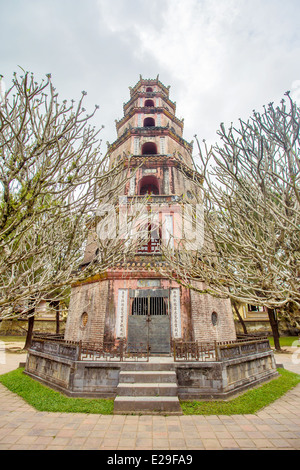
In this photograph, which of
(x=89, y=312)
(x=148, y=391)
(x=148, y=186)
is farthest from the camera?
(x=148, y=186)

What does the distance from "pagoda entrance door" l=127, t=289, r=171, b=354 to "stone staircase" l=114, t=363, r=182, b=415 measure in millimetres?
2524

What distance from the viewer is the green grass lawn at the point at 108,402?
665 cm

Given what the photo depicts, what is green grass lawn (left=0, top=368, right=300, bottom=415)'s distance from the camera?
6.65 m

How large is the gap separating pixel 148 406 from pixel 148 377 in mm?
958

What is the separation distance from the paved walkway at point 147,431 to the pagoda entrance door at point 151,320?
171 inches

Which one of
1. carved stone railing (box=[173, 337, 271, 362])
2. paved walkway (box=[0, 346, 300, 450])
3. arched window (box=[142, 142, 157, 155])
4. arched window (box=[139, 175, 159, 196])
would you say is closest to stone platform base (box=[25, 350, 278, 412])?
carved stone railing (box=[173, 337, 271, 362])

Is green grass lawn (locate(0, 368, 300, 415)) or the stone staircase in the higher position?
the stone staircase

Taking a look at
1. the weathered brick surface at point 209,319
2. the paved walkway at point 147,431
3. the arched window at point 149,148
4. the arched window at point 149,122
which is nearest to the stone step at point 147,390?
the paved walkway at point 147,431

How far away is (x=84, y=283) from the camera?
13438 millimetres

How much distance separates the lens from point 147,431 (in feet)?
17.8

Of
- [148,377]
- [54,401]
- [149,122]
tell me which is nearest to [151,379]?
[148,377]

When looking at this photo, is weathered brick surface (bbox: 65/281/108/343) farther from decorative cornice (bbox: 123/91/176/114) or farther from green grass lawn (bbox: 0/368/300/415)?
decorative cornice (bbox: 123/91/176/114)

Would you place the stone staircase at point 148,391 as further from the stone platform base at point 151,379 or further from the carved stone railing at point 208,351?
the carved stone railing at point 208,351

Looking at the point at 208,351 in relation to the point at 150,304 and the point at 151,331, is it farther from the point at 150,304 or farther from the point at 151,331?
the point at 150,304
